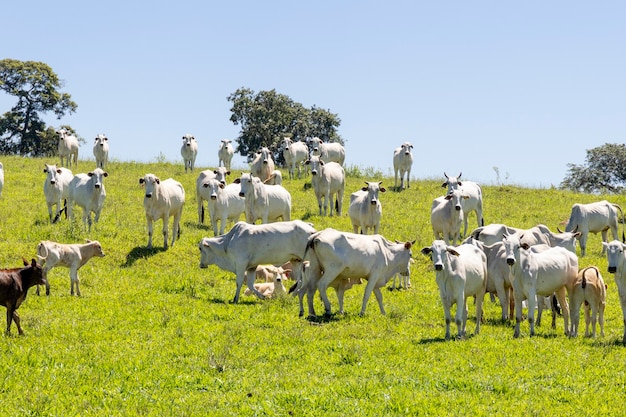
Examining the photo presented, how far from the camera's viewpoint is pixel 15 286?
15086 mm

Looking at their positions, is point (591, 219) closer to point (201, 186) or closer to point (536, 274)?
point (536, 274)

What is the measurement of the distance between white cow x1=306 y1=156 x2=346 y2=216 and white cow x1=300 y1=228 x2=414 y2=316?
12.6 metres

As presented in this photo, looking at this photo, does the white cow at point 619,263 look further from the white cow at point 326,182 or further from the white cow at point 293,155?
the white cow at point 293,155

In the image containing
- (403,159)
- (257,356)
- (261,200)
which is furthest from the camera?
(403,159)

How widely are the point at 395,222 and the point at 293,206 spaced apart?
426 cm

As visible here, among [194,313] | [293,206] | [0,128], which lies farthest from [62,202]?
[0,128]

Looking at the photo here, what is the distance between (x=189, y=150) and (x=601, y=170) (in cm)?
4224

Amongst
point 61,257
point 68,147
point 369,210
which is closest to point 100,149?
point 68,147

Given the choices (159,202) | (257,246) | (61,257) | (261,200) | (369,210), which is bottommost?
(61,257)

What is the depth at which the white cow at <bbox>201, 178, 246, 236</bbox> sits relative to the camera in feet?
86.2

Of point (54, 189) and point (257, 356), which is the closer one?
point (257, 356)

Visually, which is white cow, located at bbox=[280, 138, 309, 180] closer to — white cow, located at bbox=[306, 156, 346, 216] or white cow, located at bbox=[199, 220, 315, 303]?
white cow, located at bbox=[306, 156, 346, 216]

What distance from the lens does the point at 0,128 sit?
65.6 metres

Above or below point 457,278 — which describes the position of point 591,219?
above
